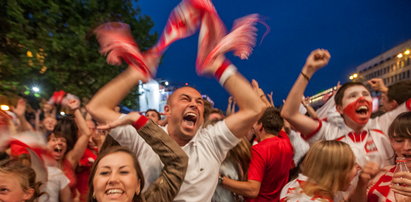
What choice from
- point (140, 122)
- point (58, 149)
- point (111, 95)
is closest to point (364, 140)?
point (140, 122)

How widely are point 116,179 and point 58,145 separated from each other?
1744 millimetres

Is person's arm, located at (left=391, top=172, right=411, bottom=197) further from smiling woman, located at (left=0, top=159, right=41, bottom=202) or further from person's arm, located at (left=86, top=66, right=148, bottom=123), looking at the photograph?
smiling woman, located at (left=0, top=159, right=41, bottom=202)

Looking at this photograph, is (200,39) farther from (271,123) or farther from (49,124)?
(49,124)

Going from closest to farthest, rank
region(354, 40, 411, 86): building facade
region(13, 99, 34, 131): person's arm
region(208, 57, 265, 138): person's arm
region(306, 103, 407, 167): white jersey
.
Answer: region(208, 57, 265, 138): person's arm, region(306, 103, 407, 167): white jersey, region(13, 99, 34, 131): person's arm, region(354, 40, 411, 86): building facade

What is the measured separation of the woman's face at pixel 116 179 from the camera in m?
2.01

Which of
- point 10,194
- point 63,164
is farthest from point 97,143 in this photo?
point 10,194

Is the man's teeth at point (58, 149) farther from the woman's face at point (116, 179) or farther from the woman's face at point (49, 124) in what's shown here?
the woman's face at point (116, 179)

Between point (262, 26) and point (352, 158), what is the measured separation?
1.17 meters

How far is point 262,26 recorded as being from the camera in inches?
97.1

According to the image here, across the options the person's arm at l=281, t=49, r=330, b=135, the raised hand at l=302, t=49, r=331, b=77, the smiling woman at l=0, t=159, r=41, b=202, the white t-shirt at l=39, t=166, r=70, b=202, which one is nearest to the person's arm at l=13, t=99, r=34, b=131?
the white t-shirt at l=39, t=166, r=70, b=202

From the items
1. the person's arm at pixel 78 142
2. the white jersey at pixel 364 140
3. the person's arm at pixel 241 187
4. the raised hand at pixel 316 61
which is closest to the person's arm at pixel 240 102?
the raised hand at pixel 316 61

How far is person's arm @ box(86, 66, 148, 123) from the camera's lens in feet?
7.69

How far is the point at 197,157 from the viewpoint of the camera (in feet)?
7.69

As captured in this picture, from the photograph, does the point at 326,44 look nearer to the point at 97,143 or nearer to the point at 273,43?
the point at 273,43
